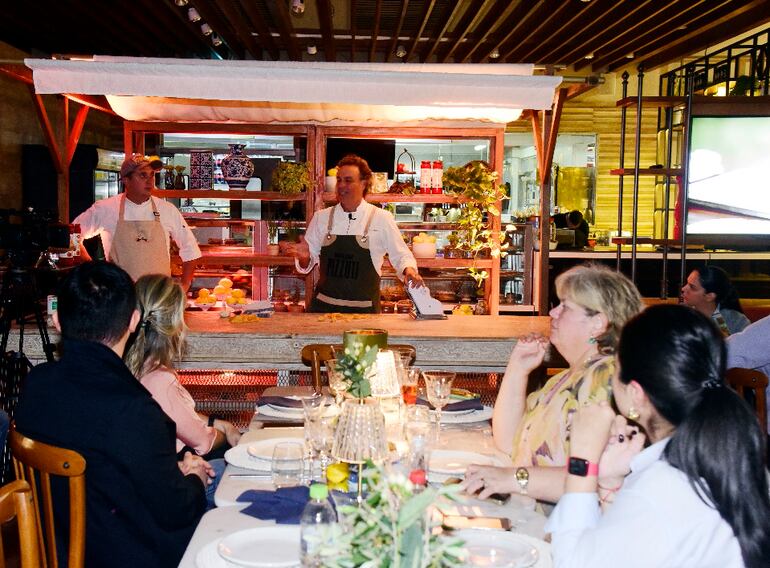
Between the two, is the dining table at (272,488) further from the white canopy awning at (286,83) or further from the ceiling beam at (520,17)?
the ceiling beam at (520,17)

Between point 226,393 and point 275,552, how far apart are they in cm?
321

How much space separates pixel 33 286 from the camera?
178 inches

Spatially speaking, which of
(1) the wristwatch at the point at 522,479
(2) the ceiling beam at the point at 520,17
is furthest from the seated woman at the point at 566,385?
(2) the ceiling beam at the point at 520,17

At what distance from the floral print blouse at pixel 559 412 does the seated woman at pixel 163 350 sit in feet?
3.80

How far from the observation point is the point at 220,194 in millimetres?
7266

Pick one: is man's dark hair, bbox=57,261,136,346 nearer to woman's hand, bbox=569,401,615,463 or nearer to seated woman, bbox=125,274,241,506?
seated woman, bbox=125,274,241,506

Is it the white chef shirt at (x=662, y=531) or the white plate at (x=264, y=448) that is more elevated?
the white chef shirt at (x=662, y=531)

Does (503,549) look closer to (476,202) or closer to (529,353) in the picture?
(529,353)

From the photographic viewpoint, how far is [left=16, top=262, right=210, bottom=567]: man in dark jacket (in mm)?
2264

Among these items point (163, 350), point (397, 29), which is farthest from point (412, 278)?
point (397, 29)

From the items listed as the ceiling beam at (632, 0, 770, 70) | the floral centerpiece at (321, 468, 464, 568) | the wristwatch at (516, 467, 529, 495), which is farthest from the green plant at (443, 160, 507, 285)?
the floral centerpiece at (321, 468, 464, 568)

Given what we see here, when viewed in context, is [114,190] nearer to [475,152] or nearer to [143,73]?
[475,152]

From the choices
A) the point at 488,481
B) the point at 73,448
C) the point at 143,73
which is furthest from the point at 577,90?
the point at 73,448

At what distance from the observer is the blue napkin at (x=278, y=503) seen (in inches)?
84.3
